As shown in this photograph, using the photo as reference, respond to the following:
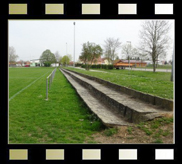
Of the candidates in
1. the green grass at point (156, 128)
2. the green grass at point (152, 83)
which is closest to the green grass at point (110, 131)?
the green grass at point (156, 128)

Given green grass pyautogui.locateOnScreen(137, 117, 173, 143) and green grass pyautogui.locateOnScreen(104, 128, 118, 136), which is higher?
green grass pyautogui.locateOnScreen(137, 117, 173, 143)

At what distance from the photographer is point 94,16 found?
2807 mm

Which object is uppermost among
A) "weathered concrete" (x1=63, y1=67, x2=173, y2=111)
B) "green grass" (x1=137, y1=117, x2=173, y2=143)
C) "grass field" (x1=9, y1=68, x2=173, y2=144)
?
"weathered concrete" (x1=63, y1=67, x2=173, y2=111)

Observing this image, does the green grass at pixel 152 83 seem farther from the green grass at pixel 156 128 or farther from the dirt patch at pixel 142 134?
the dirt patch at pixel 142 134

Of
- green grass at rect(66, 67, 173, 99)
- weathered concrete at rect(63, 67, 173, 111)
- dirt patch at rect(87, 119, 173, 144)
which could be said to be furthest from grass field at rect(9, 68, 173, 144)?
green grass at rect(66, 67, 173, 99)

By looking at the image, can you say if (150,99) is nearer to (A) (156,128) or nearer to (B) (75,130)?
(A) (156,128)

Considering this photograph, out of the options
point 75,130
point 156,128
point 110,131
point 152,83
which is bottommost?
point 75,130

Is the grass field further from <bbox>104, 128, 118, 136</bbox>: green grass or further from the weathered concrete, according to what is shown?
the weathered concrete

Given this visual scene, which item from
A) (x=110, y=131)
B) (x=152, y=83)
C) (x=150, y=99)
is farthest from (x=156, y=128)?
(x=152, y=83)

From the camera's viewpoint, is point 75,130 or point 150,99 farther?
point 150,99

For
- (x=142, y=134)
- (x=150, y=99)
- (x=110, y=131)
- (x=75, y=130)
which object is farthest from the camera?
(x=150, y=99)
